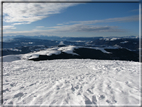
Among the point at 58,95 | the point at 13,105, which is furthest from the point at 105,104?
the point at 13,105

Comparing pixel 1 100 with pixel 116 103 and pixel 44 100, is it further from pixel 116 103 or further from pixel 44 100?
pixel 116 103

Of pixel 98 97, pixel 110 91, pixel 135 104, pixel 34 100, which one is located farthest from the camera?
pixel 110 91

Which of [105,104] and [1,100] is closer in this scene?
[105,104]

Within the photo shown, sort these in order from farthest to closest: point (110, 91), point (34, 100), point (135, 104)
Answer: point (110, 91)
point (34, 100)
point (135, 104)

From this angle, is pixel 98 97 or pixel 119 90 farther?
pixel 119 90

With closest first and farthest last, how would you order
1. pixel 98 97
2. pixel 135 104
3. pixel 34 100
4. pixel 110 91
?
pixel 135 104
pixel 34 100
pixel 98 97
pixel 110 91

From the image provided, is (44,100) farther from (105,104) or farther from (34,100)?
(105,104)

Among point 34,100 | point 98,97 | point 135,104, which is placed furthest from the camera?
point 98,97

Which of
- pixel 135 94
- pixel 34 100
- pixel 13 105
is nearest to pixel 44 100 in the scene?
pixel 34 100
